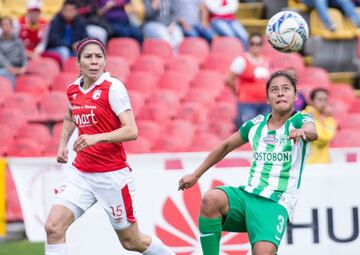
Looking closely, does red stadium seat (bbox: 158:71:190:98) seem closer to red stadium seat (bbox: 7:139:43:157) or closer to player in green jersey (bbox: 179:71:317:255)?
red stadium seat (bbox: 7:139:43:157)

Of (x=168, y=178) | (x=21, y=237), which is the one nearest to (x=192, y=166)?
(x=168, y=178)

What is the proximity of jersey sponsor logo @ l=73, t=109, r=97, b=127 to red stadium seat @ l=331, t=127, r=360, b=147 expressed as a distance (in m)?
5.83

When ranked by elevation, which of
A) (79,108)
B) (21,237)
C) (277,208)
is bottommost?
(21,237)

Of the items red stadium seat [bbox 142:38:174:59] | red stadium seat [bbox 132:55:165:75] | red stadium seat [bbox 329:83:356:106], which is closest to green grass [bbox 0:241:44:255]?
red stadium seat [bbox 132:55:165:75]

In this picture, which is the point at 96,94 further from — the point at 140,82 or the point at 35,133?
the point at 140,82

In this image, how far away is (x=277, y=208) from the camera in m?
9.35

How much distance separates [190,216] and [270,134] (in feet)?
7.69

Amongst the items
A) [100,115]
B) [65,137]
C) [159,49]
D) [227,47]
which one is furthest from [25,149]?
[100,115]

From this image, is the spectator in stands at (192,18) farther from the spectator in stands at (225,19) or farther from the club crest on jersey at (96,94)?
the club crest on jersey at (96,94)

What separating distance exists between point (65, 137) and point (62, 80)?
20.0 ft

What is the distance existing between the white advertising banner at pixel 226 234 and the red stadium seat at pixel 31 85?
15.2ft

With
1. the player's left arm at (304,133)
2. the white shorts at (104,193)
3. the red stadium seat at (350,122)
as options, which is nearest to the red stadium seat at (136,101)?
the red stadium seat at (350,122)

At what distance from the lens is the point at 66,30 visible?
16.8 m

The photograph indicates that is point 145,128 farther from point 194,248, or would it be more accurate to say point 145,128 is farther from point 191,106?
point 194,248
